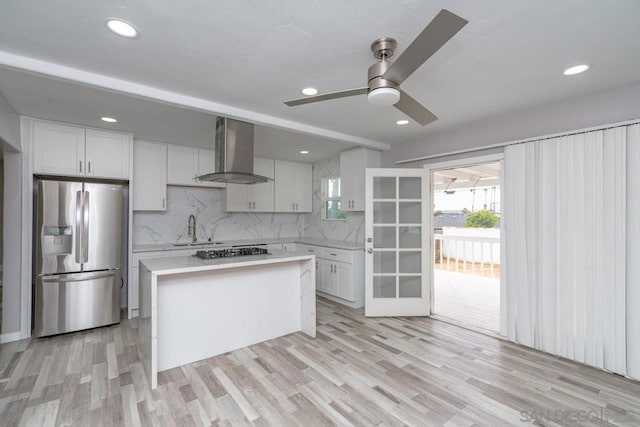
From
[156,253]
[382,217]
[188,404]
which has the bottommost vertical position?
[188,404]

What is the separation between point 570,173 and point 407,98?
1981 millimetres

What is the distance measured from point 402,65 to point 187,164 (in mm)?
3779

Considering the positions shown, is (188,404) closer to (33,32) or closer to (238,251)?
(238,251)

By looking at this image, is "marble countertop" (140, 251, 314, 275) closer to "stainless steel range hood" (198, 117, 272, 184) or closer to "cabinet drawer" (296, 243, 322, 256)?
"stainless steel range hood" (198, 117, 272, 184)

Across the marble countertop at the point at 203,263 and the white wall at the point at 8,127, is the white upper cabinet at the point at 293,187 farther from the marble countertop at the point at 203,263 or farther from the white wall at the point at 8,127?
the white wall at the point at 8,127

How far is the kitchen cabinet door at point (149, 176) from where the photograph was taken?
3.93 meters

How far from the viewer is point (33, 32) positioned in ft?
5.37

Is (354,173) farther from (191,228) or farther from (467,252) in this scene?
(467,252)

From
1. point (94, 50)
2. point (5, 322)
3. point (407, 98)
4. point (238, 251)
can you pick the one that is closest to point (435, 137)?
point (407, 98)

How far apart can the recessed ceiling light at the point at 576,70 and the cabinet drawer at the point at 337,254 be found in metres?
2.92

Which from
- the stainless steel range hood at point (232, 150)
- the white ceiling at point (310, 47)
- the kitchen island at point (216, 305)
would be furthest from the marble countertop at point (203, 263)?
the white ceiling at point (310, 47)

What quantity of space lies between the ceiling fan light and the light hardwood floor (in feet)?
6.39

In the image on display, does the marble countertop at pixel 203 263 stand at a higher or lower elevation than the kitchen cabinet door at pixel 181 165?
lower

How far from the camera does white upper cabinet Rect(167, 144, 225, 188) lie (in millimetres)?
4215
